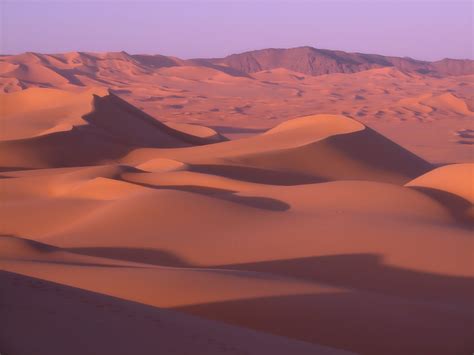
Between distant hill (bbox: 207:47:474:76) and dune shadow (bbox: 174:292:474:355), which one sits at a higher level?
dune shadow (bbox: 174:292:474:355)

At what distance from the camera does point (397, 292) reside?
19.7 feet

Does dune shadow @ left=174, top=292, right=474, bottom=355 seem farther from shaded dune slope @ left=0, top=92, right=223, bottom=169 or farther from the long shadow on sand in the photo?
shaded dune slope @ left=0, top=92, right=223, bottom=169

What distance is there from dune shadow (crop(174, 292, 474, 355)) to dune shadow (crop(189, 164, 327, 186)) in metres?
9.35

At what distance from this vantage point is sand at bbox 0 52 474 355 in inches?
143

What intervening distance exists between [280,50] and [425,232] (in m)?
101

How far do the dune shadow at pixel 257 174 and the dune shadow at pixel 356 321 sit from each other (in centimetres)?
935

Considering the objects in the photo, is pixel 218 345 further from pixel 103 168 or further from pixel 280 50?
pixel 280 50

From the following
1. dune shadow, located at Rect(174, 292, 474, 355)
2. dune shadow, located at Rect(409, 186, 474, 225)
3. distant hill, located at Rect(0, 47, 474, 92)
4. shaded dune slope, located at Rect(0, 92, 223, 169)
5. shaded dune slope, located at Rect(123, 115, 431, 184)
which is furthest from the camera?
distant hill, located at Rect(0, 47, 474, 92)

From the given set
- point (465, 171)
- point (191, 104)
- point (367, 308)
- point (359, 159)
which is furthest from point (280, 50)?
point (367, 308)

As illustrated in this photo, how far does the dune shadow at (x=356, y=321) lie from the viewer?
14.6 feet

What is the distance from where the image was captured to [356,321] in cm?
473

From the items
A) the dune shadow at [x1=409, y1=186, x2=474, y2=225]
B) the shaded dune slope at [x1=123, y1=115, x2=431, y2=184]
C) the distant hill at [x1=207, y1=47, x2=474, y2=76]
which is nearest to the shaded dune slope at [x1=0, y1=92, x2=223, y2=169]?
the shaded dune slope at [x1=123, y1=115, x2=431, y2=184]

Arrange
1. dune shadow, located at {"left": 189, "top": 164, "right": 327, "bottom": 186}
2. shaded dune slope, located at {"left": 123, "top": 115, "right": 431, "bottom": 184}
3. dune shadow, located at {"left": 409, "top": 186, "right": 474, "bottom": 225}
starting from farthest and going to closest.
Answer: shaded dune slope, located at {"left": 123, "top": 115, "right": 431, "bottom": 184} < dune shadow, located at {"left": 189, "top": 164, "right": 327, "bottom": 186} < dune shadow, located at {"left": 409, "top": 186, "right": 474, "bottom": 225}

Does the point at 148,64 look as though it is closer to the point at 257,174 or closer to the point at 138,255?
the point at 257,174
